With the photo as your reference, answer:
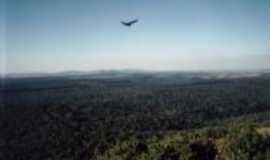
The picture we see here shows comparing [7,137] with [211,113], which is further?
[211,113]

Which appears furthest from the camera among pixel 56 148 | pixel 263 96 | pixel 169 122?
pixel 263 96

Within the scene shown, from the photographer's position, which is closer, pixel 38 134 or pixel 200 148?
pixel 200 148

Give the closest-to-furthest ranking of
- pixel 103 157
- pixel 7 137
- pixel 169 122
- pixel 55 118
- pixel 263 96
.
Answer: pixel 103 157 → pixel 7 137 → pixel 55 118 → pixel 169 122 → pixel 263 96

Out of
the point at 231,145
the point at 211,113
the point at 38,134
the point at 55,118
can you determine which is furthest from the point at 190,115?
the point at 231,145

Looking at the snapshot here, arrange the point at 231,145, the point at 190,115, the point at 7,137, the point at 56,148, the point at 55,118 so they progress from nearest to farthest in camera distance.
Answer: the point at 231,145 → the point at 56,148 → the point at 7,137 → the point at 55,118 → the point at 190,115

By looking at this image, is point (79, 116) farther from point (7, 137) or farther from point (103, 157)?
point (103, 157)

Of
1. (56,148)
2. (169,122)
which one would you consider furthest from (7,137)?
(169,122)

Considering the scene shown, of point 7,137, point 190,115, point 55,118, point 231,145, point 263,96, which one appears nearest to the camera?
point 231,145

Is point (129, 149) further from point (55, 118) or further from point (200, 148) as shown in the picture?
point (55, 118)
